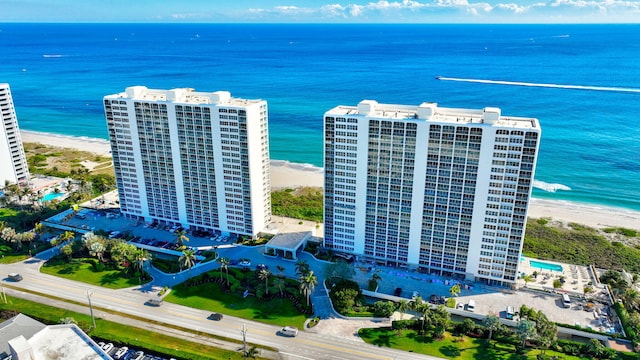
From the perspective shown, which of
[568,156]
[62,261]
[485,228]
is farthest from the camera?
[568,156]

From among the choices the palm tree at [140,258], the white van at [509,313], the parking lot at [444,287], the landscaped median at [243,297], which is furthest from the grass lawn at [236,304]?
the white van at [509,313]

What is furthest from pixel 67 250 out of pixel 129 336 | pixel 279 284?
pixel 279 284

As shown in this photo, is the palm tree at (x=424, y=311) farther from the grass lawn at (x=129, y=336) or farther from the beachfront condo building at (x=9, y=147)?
the beachfront condo building at (x=9, y=147)

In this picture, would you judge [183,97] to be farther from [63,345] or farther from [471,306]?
[471,306]

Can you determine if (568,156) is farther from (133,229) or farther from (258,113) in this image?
(133,229)

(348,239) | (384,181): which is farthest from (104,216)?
(384,181)

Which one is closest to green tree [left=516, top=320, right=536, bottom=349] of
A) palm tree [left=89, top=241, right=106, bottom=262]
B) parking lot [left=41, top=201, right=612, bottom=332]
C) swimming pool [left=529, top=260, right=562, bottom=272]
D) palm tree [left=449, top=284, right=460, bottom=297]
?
parking lot [left=41, top=201, right=612, bottom=332]
